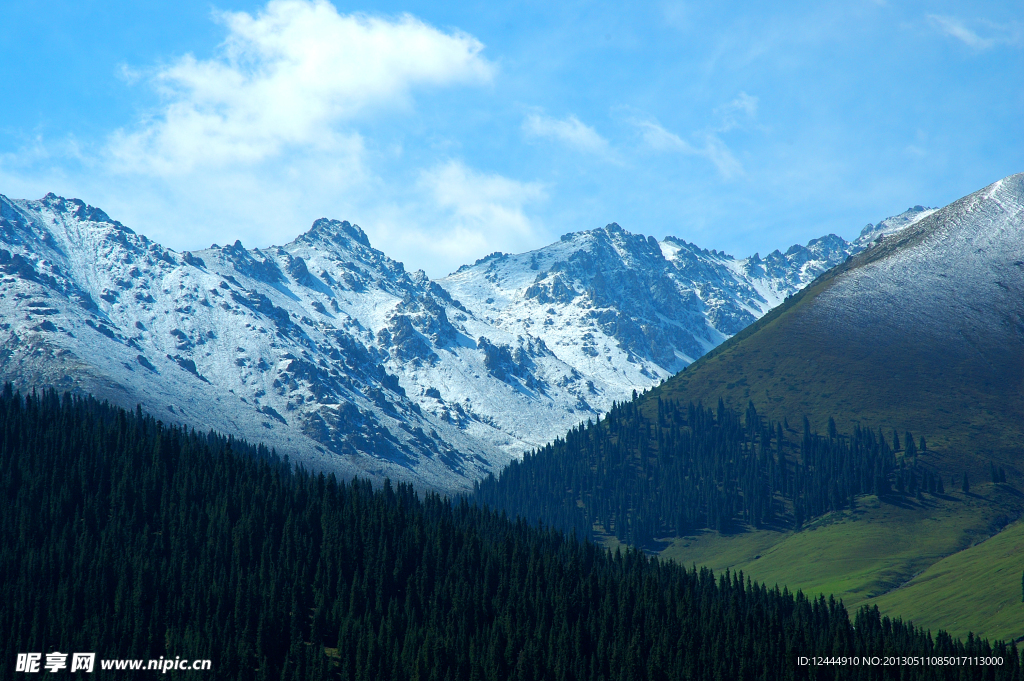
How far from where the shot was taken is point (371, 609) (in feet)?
561

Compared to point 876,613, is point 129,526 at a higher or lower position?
higher

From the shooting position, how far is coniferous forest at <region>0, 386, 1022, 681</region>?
147 meters

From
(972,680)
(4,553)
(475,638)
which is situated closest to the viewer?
(972,680)

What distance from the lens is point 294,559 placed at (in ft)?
602

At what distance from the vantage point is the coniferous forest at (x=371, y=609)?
481 feet

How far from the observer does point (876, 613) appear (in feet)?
622

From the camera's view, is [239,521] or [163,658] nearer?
[163,658]

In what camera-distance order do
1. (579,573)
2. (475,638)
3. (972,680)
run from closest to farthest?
1. (972,680)
2. (475,638)
3. (579,573)

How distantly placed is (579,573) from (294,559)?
181 feet

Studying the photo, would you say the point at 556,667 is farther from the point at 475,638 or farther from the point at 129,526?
the point at 129,526

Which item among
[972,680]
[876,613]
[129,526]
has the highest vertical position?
[129,526]

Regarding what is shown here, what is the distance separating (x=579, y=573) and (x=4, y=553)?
10579cm

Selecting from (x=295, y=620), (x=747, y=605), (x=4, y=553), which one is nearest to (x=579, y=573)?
(x=747, y=605)

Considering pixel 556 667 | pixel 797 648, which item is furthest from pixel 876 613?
pixel 556 667
